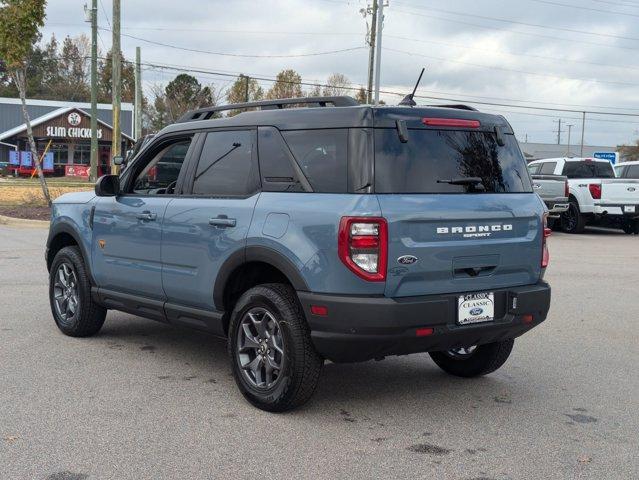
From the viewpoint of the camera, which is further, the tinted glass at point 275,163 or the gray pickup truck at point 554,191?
the gray pickup truck at point 554,191

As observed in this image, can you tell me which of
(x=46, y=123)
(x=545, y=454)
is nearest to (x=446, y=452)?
(x=545, y=454)

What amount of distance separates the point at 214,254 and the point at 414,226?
1485 millimetres

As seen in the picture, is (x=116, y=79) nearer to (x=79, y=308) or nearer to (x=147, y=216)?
(x=79, y=308)

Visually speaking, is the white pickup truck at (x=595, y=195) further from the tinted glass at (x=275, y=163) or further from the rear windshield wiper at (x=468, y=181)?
the tinted glass at (x=275, y=163)

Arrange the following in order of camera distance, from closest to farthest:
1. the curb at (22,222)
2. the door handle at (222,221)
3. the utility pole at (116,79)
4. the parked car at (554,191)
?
the door handle at (222,221)
the curb at (22,222)
the parked car at (554,191)
the utility pole at (116,79)

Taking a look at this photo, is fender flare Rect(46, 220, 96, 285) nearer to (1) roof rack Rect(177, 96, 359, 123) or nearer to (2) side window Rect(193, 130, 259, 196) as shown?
(1) roof rack Rect(177, 96, 359, 123)

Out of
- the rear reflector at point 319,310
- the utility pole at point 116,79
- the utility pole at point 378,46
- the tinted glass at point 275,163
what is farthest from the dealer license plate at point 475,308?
the utility pole at point 378,46

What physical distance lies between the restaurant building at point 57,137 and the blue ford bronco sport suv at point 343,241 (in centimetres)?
4958

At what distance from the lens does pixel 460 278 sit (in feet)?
15.2

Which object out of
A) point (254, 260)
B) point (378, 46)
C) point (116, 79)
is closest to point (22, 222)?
point (116, 79)

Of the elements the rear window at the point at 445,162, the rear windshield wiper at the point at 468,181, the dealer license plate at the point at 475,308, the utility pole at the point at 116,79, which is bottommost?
the dealer license plate at the point at 475,308

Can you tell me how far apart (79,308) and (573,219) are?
1587 cm

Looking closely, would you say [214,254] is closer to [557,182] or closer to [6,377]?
[6,377]

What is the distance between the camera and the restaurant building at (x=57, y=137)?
53.6 m
